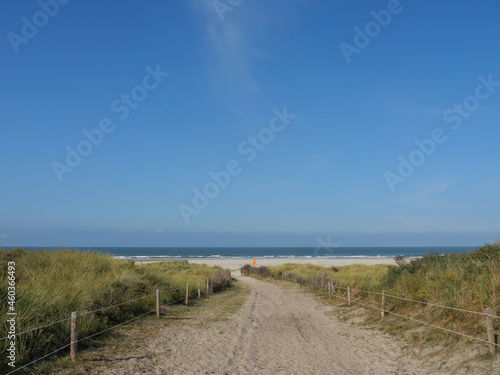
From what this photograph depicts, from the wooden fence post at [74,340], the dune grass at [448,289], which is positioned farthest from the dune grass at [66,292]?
the dune grass at [448,289]

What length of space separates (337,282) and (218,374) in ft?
54.0

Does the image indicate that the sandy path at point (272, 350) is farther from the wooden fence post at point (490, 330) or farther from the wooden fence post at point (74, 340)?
the wooden fence post at point (490, 330)

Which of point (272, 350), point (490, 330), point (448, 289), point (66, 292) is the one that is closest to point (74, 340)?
point (66, 292)

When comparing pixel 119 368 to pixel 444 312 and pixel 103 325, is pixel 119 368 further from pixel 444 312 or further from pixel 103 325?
pixel 444 312

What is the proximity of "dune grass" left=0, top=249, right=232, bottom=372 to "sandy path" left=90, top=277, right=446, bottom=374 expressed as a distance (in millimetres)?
1695

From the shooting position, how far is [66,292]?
10641 millimetres

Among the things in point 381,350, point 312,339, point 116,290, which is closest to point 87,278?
point 116,290

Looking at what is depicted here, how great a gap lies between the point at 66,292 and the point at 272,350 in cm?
615

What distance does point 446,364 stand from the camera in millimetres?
8609

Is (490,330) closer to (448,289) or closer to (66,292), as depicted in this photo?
(448,289)

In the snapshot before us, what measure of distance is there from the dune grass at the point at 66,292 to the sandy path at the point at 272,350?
66.7 inches

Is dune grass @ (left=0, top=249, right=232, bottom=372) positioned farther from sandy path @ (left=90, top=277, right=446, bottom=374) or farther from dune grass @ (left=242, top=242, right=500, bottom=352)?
dune grass @ (left=242, top=242, right=500, bottom=352)

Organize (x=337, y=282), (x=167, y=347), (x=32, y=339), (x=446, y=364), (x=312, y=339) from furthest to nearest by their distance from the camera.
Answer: (x=337, y=282) → (x=312, y=339) → (x=167, y=347) → (x=446, y=364) → (x=32, y=339)

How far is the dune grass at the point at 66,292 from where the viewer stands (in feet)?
27.2
